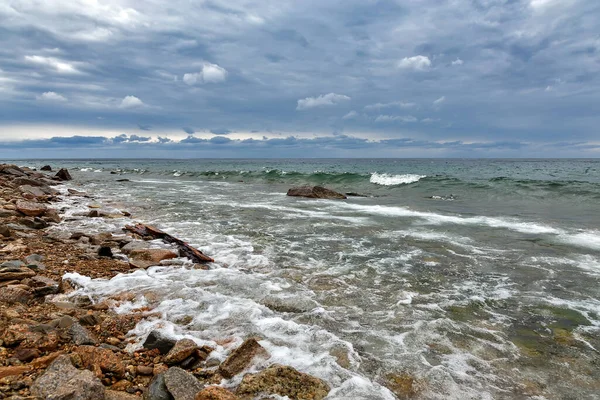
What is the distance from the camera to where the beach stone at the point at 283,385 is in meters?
3.03

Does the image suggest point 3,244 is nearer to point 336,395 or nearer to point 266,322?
point 266,322

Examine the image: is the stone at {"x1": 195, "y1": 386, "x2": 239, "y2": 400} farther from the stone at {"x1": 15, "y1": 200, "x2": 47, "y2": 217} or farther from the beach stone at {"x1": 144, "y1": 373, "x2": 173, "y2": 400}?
the stone at {"x1": 15, "y1": 200, "x2": 47, "y2": 217}

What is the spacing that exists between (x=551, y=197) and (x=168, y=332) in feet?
70.8

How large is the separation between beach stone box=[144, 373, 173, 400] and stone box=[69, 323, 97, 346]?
1.07 metres

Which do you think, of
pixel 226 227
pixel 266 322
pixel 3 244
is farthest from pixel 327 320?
pixel 226 227

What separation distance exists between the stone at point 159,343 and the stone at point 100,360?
14.7 inches

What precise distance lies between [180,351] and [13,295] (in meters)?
2.43

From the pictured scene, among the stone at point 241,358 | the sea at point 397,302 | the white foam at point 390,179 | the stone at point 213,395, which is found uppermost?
the stone at point 213,395

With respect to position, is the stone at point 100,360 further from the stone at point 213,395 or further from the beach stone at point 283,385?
the beach stone at point 283,385

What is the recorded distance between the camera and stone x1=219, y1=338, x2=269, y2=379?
3.35 meters

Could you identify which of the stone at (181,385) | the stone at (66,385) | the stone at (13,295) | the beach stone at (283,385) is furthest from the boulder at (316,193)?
the stone at (66,385)

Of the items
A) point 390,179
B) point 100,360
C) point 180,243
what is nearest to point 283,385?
point 100,360

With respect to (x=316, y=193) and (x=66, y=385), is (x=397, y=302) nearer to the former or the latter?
(x=66, y=385)

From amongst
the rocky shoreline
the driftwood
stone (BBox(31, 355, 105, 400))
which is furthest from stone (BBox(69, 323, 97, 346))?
the driftwood
